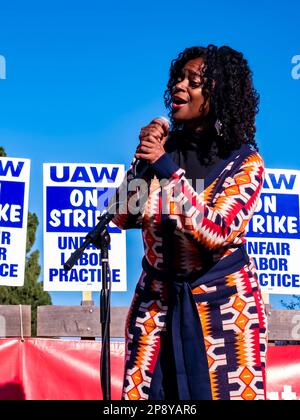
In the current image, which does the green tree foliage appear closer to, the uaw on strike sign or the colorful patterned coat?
the uaw on strike sign

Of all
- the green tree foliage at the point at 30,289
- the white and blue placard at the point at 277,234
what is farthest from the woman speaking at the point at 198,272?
the green tree foliage at the point at 30,289

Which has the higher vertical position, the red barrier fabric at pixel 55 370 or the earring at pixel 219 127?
the earring at pixel 219 127

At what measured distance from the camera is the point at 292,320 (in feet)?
20.8

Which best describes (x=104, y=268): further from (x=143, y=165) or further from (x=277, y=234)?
(x=277, y=234)

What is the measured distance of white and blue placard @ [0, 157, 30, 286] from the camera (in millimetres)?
6461

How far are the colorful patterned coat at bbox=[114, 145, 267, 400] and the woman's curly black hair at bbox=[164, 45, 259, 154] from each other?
0.15 metres

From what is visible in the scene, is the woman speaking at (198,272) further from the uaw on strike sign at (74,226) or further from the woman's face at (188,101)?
the uaw on strike sign at (74,226)

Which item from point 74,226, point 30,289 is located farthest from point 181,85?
point 30,289

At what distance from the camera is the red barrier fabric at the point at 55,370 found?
17.9 feet

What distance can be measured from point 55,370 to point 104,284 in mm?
3112

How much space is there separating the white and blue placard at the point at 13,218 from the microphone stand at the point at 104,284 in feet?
12.6

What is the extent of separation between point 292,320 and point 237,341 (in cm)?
398

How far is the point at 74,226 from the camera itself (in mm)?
6590
